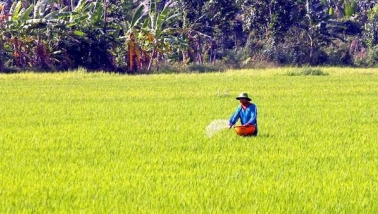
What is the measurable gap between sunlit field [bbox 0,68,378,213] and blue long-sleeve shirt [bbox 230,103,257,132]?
0.82 ft

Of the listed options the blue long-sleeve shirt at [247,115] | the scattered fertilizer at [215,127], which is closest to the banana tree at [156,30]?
the scattered fertilizer at [215,127]

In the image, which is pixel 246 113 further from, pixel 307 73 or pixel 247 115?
pixel 307 73

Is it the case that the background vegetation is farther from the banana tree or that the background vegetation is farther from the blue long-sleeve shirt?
the blue long-sleeve shirt

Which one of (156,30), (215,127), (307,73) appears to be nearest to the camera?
(215,127)

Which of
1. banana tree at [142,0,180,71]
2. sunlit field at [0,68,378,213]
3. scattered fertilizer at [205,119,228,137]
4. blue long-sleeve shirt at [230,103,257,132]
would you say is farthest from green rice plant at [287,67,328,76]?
blue long-sleeve shirt at [230,103,257,132]

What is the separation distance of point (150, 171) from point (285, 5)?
2892 centimetres

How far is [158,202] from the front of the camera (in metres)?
5.80

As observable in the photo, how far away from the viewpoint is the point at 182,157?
317 inches

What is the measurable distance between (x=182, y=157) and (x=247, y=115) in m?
1.73

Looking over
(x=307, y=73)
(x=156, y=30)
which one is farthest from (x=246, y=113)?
(x=156, y=30)

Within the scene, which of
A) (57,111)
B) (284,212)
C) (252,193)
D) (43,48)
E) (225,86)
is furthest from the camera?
(43,48)

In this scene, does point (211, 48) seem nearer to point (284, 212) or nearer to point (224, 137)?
point (224, 137)

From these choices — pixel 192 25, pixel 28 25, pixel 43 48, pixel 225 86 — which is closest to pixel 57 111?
pixel 225 86

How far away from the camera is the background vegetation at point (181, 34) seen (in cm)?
2856
